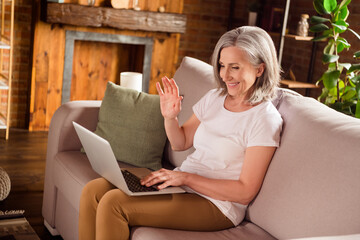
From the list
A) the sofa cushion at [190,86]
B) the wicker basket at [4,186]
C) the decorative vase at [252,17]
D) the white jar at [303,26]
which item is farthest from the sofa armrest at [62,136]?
the decorative vase at [252,17]

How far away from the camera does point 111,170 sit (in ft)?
6.11

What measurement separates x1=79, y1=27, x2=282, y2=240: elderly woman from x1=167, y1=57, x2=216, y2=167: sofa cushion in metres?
0.48

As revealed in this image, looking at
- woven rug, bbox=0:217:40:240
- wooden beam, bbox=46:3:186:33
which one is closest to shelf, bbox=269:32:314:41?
wooden beam, bbox=46:3:186:33

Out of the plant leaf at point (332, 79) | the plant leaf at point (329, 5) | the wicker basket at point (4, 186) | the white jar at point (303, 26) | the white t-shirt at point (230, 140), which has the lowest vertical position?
the wicker basket at point (4, 186)

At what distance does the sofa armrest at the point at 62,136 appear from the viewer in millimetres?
2670

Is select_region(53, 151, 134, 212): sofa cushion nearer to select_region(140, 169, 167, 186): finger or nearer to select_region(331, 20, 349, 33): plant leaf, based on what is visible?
Result: select_region(140, 169, 167, 186): finger

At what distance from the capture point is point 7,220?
271 centimetres

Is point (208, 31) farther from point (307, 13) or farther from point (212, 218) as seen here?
point (212, 218)

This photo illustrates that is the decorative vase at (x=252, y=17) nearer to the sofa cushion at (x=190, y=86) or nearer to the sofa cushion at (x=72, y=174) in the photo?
the sofa cushion at (x=190, y=86)

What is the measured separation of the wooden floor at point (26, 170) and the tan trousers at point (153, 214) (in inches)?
38.5

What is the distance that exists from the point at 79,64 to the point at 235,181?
337 cm

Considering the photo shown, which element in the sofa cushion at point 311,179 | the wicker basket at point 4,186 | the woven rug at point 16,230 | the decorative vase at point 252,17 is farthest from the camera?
the decorative vase at point 252,17

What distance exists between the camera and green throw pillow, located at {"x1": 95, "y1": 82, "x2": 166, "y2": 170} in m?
2.59

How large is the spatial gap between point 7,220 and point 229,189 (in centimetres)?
146
